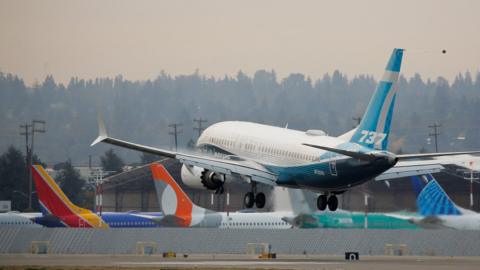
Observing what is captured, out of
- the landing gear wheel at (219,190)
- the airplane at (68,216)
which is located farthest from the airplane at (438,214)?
the landing gear wheel at (219,190)

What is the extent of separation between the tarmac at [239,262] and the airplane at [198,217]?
2035 centimetres

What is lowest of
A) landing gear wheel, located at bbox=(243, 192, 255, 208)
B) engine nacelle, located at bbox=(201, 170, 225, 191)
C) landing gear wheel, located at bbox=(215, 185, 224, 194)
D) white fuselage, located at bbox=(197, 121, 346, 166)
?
landing gear wheel, located at bbox=(243, 192, 255, 208)

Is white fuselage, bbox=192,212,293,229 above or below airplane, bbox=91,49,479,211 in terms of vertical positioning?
below

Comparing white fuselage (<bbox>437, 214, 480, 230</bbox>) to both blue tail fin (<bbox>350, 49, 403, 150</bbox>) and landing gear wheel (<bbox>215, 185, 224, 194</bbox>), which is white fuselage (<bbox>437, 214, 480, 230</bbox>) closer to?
landing gear wheel (<bbox>215, 185, 224, 194</bbox>)

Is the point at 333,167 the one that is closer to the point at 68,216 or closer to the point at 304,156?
the point at 304,156

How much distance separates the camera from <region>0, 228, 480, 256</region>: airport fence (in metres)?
118

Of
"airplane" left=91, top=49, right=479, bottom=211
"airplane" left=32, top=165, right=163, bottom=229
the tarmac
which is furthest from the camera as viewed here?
"airplane" left=32, top=165, right=163, bottom=229

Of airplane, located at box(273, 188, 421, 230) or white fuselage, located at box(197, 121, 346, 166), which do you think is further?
airplane, located at box(273, 188, 421, 230)

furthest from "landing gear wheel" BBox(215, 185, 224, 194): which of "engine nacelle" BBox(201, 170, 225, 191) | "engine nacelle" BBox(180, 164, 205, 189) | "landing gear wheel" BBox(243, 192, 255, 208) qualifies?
"landing gear wheel" BBox(243, 192, 255, 208)

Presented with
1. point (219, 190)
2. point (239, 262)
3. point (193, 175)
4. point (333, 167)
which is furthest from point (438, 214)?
point (333, 167)

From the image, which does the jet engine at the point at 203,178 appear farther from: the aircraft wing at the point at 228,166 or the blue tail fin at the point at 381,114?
the blue tail fin at the point at 381,114

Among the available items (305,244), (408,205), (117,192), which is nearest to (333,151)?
(305,244)

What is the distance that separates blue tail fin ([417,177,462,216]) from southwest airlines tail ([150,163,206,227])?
26.4m

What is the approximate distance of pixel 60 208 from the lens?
464ft
